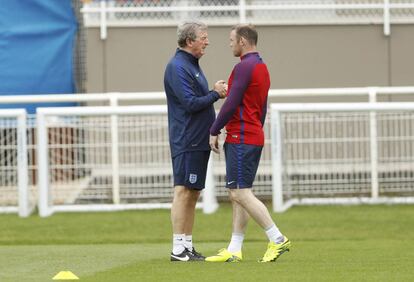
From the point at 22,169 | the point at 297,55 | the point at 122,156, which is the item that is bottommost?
the point at 22,169

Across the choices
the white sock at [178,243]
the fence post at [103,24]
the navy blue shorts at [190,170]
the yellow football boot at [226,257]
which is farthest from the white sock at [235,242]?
the fence post at [103,24]

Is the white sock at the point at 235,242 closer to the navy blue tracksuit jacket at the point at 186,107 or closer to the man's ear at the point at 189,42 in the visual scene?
the navy blue tracksuit jacket at the point at 186,107

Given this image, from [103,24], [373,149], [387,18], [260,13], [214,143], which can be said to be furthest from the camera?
[260,13]

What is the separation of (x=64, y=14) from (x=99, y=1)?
58 centimetres

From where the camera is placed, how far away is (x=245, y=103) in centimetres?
1020

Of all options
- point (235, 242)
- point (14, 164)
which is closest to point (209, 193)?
point (14, 164)

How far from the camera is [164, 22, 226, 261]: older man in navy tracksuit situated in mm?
10367

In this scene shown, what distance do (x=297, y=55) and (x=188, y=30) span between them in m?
7.15

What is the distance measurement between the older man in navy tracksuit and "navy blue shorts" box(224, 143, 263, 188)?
31 centimetres

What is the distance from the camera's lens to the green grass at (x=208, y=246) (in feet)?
30.9

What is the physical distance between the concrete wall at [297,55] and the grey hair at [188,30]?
22.6 feet

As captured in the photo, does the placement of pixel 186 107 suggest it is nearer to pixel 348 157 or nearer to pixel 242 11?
pixel 348 157

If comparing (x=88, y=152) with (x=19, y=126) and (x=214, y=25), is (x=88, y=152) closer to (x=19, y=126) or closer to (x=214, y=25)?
(x=19, y=126)

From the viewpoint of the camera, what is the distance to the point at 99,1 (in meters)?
17.9
